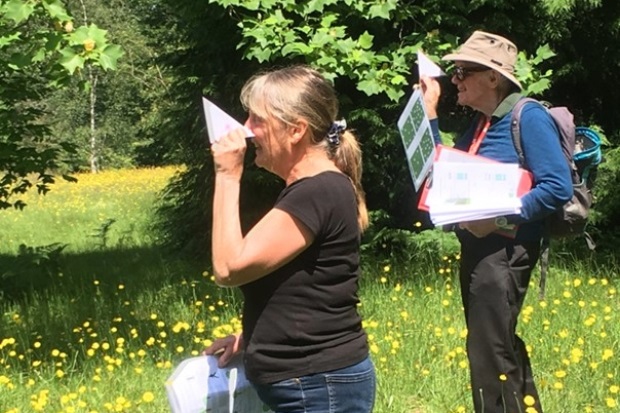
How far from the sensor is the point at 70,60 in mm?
3994

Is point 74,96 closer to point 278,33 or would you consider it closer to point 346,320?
point 278,33

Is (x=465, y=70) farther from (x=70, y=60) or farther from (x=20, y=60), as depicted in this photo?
(x=20, y=60)

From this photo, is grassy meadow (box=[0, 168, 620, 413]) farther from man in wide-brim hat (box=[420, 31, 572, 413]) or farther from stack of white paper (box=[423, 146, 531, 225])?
stack of white paper (box=[423, 146, 531, 225])

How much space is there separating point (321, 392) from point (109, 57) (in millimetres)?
2460

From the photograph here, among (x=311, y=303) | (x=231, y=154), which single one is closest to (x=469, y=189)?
(x=311, y=303)

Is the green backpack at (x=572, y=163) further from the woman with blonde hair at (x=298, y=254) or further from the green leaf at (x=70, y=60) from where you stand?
the green leaf at (x=70, y=60)

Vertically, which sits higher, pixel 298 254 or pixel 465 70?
pixel 465 70

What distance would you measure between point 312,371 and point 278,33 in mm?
4169

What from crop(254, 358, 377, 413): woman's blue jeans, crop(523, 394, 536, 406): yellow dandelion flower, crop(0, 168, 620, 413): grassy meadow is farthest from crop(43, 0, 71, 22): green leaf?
crop(523, 394, 536, 406): yellow dandelion flower

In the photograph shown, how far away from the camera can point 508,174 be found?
2.93 meters

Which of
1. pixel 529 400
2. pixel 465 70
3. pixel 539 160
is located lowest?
pixel 529 400

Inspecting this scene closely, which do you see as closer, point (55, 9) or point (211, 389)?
point (211, 389)

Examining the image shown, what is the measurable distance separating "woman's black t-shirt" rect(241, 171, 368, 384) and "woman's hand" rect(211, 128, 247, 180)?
0.14m

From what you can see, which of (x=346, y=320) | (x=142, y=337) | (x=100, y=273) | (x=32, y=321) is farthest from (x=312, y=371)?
(x=100, y=273)
